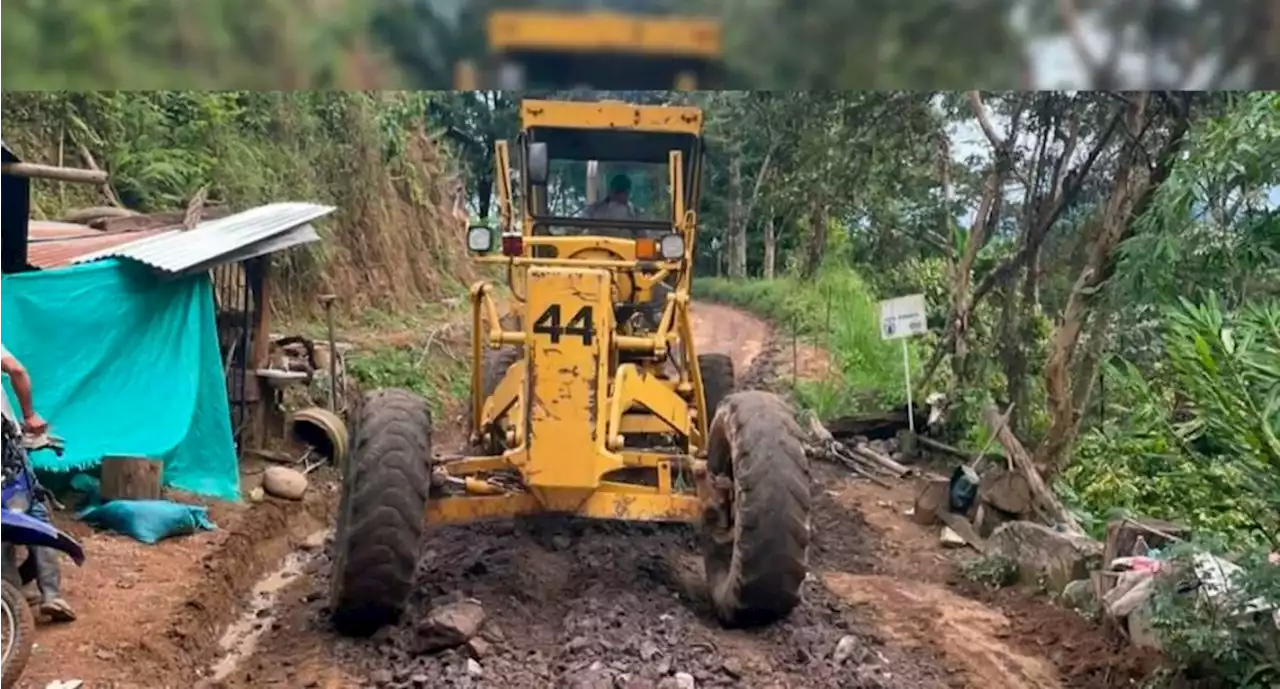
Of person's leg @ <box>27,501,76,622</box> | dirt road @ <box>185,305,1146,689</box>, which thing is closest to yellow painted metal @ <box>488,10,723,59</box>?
dirt road @ <box>185,305,1146,689</box>

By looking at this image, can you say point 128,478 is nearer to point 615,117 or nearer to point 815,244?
point 615,117

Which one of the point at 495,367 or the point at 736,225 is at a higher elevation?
the point at 736,225

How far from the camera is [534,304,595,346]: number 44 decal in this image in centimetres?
731

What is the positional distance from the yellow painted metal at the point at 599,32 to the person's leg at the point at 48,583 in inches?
257

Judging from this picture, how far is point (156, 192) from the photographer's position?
16984 millimetres

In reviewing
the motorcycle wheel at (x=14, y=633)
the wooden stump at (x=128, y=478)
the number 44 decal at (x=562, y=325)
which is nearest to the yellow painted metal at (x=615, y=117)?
the number 44 decal at (x=562, y=325)

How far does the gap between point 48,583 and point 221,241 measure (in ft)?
15.7

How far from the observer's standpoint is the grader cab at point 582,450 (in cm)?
677

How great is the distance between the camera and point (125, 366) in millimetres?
10305

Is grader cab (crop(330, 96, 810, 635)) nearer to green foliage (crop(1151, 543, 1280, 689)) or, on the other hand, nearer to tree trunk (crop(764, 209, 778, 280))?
green foliage (crop(1151, 543, 1280, 689))

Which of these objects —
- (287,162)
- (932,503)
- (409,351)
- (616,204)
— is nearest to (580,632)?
(616,204)

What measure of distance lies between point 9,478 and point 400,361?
11.6 m

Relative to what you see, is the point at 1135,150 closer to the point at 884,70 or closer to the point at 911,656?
the point at 911,656

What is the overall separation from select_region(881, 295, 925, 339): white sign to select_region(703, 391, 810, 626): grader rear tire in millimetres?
7126
